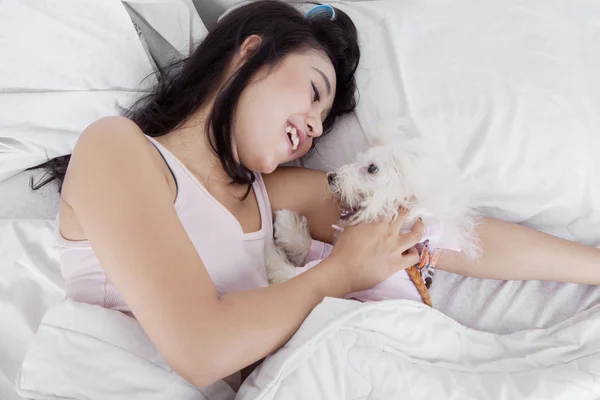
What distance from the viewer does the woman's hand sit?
103cm

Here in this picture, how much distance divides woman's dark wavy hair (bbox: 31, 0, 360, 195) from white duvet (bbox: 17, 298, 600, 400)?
43 centimetres

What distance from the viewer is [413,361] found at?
97 cm

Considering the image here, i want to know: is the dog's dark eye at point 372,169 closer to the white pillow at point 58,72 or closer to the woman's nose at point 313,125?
the woman's nose at point 313,125

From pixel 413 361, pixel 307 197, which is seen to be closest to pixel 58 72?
pixel 307 197

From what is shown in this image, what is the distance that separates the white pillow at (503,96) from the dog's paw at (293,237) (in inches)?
7.4

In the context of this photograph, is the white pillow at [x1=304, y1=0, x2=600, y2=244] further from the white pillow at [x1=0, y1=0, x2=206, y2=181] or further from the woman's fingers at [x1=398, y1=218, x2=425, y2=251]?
the white pillow at [x1=0, y1=0, x2=206, y2=181]

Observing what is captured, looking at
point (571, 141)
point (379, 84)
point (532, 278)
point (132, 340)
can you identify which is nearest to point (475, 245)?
point (532, 278)

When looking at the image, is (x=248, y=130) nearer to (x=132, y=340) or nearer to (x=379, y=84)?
(x=379, y=84)

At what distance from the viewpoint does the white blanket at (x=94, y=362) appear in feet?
2.80

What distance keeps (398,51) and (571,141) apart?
44 centimetres

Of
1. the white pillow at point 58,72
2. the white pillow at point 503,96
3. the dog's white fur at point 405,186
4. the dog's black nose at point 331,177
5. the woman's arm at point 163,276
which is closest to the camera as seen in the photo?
the woman's arm at point 163,276

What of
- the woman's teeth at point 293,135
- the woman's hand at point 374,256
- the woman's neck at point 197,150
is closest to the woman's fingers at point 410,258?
the woman's hand at point 374,256

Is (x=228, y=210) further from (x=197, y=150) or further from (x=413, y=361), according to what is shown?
(x=413, y=361)

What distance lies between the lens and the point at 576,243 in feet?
3.83
